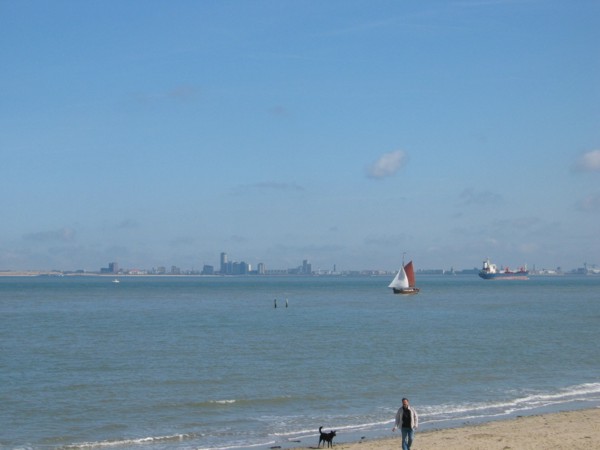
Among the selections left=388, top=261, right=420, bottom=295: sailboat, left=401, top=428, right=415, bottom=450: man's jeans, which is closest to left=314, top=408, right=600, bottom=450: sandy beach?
left=401, top=428, right=415, bottom=450: man's jeans

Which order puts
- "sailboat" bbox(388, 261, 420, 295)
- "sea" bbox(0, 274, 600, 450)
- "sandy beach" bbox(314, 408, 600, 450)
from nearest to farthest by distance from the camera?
"sandy beach" bbox(314, 408, 600, 450) < "sea" bbox(0, 274, 600, 450) < "sailboat" bbox(388, 261, 420, 295)

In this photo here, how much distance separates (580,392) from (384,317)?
5392 cm

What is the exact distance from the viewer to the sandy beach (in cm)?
2328

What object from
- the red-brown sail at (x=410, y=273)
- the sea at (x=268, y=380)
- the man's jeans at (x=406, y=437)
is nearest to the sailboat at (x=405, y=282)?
the red-brown sail at (x=410, y=273)

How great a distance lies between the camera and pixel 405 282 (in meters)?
146

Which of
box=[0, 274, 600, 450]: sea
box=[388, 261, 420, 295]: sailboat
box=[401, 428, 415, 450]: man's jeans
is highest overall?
box=[388, 261, 420, 295]: sailboat

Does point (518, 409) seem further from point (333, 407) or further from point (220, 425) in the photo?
point (220, 425)

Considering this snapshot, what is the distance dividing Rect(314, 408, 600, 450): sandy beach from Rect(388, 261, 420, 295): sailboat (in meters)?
116

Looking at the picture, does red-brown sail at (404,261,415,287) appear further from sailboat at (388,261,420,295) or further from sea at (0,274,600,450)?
sea at (0,274,600,450)

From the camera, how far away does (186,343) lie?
187 ft

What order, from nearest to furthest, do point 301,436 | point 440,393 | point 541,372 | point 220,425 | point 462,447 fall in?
point 462,447
point 301,436
point 220,425
point 440,393
point 541,372

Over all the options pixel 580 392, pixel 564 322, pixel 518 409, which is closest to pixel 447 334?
pixel 564 322

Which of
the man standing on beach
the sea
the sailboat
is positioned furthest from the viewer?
the sailboat

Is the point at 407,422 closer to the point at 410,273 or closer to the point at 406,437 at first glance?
the point at 406,437
